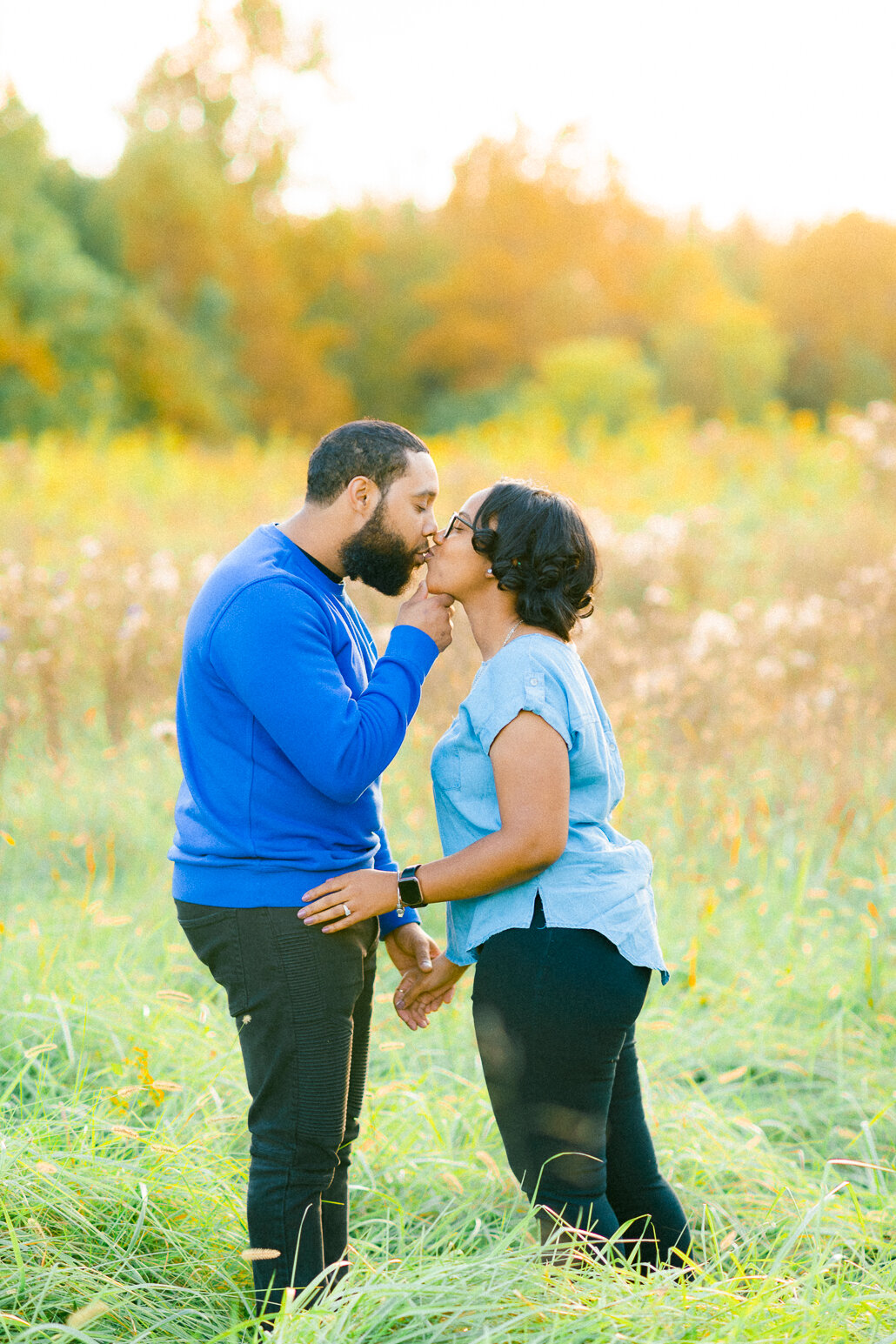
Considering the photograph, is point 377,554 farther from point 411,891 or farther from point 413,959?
point 413,959

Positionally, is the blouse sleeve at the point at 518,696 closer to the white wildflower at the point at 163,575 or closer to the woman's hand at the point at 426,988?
the woman's hand at the point at 426,988

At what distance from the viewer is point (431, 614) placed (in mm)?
2205

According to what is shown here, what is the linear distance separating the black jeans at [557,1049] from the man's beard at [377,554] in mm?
704

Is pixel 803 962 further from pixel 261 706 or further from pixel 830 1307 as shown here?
pixel 261 706

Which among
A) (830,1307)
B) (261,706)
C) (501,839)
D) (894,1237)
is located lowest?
(894,1237)

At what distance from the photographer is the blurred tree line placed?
26250 mm

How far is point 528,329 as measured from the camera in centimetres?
3559

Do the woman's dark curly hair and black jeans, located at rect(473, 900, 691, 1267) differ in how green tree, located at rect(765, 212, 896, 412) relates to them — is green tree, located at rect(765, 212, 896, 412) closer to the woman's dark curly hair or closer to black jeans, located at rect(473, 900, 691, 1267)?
the woman's dark curly hair

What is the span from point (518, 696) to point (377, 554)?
0.42m

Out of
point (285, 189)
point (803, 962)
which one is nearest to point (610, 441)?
point (803, 962)

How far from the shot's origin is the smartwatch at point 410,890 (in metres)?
2.14

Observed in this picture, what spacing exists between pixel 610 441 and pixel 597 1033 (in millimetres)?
14464

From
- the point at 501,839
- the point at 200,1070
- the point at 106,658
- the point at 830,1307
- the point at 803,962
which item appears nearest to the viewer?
the point at 830,1307

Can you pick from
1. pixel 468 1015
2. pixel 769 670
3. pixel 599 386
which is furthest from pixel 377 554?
pixel 599 386
